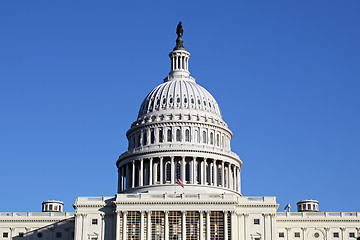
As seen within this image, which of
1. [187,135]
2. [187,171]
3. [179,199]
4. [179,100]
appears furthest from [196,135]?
[179,199]

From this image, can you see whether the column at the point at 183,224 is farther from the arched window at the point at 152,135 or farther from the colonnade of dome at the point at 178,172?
the arched window at the point at 152,135

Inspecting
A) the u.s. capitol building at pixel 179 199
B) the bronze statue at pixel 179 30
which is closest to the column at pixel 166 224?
the u.s. capitol building at pixel 179 199

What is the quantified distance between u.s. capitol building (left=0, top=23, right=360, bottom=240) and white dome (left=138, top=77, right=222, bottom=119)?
0.67 ft

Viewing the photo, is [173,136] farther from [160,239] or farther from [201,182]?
[160,239]

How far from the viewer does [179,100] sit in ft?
517

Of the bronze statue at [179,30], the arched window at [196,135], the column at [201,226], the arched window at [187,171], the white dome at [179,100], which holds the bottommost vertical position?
the column at [201,226]

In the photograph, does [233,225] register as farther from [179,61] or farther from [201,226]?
[179,61]

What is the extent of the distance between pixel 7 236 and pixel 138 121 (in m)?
36.0

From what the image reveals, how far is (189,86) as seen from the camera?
161 meters

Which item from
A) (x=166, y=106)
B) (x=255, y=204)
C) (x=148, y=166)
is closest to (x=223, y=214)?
(x=255, y=204)

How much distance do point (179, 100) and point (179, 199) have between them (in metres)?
34.9

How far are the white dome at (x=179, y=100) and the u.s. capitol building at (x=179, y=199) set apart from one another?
0.67ft

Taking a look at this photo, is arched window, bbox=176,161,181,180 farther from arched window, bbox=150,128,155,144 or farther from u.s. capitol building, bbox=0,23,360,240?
arched window, bbox=150,128,155,144

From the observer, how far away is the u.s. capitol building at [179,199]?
126 meters
